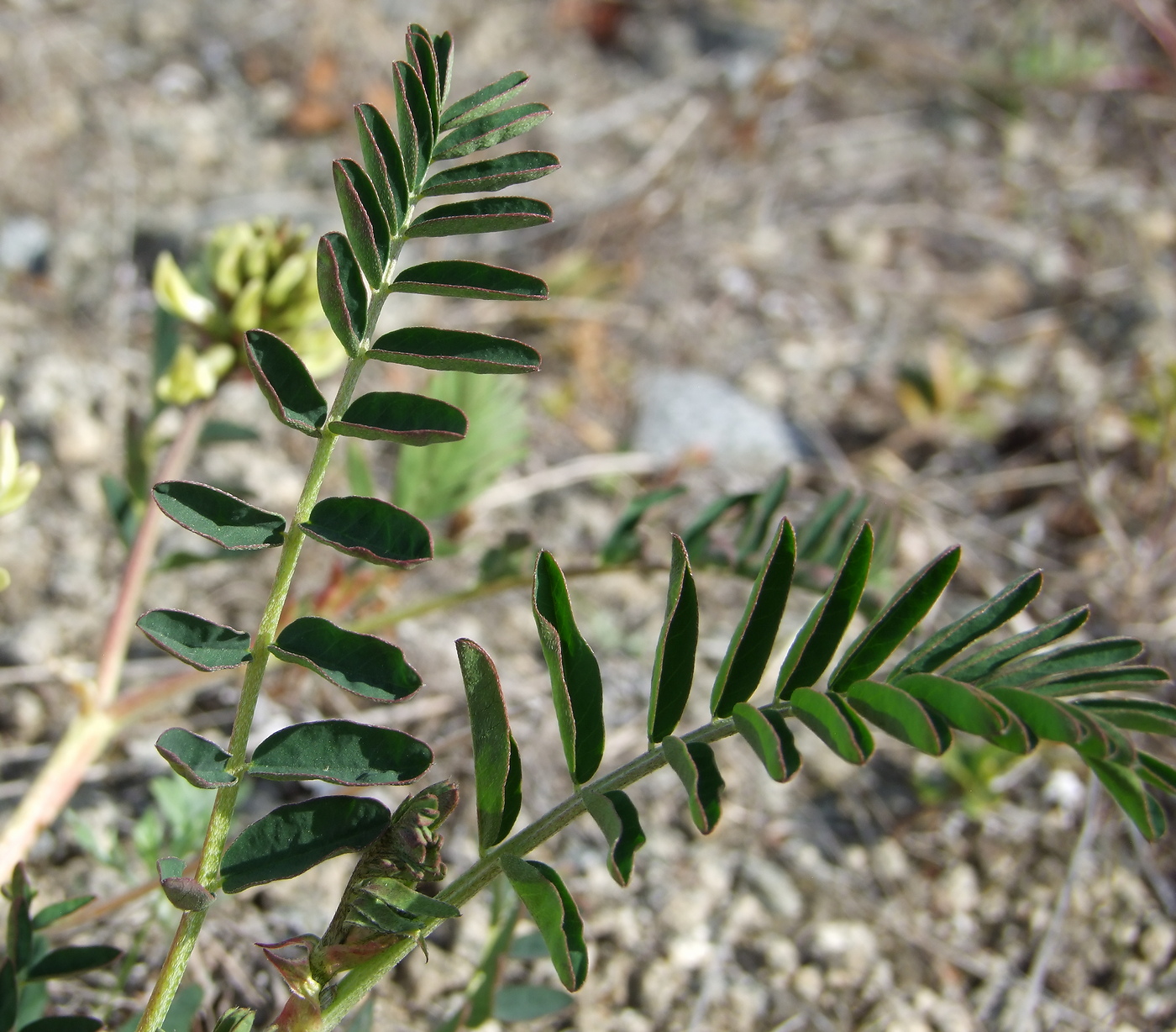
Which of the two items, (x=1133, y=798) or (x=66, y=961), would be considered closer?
(x=1133, y=798)

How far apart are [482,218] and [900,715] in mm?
624

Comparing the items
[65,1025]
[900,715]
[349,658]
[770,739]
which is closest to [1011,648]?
[900,715]

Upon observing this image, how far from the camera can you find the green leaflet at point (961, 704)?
0.90 meters

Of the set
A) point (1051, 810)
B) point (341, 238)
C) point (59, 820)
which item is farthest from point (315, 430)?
point (1051, 810)

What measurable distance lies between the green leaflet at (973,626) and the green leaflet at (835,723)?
9 cm

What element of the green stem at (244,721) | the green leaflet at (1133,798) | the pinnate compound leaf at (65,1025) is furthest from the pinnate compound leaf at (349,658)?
the green leaflet at (1133,798)

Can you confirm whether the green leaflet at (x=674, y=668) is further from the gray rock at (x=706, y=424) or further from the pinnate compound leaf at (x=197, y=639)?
the gray rock at (x=706, y=424)

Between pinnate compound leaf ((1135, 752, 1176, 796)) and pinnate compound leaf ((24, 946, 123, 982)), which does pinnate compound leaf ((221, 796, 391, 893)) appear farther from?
pinnate compound leaf ((1135, 752, 1176, 796))

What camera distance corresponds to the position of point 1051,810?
229cm

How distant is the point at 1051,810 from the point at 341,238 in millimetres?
1988

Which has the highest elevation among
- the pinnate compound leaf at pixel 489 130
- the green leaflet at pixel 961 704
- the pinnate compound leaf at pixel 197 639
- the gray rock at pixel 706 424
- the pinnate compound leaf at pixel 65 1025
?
the pinnate compound leaf at pixel 489 130

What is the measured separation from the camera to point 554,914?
930 millimetres

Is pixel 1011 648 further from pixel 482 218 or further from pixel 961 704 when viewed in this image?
pixel 482 218

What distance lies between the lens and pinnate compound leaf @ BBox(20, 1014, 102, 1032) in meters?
1.09
